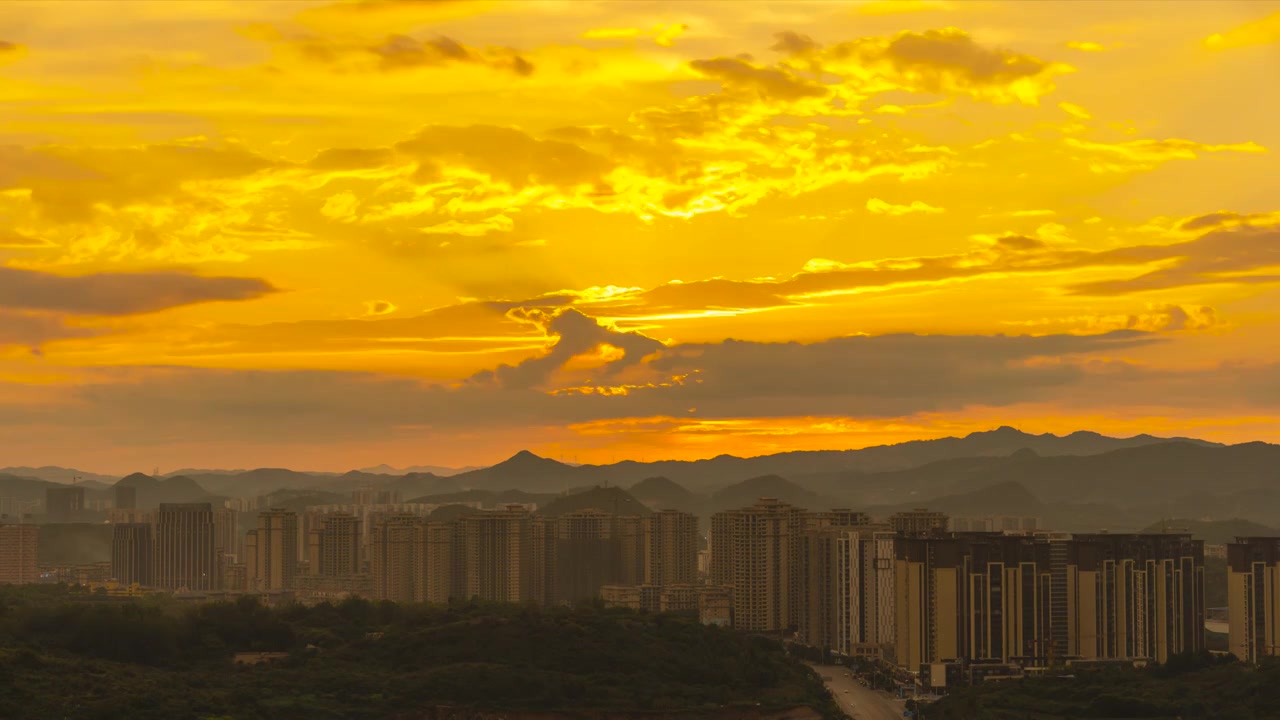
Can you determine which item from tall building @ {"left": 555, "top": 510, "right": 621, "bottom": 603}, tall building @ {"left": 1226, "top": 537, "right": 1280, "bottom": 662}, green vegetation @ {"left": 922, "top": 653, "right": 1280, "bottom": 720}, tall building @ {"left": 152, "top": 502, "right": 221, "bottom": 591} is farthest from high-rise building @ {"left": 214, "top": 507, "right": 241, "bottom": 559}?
green vegetation @ {"left": 922, "top": 653, "right": 1280, "bottom": 720}

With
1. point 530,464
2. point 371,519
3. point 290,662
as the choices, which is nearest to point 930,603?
point 290,662

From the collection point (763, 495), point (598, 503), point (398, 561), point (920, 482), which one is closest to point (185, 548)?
point (598, 503)

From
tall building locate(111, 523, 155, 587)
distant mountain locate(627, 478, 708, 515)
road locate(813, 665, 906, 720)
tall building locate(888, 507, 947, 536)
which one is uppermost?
tall building locate(888, 507, 947, 536)

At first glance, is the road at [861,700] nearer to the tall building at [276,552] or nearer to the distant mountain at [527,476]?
the tall building at [276,552]

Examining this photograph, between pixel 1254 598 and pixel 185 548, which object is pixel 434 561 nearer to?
pixel 185 548

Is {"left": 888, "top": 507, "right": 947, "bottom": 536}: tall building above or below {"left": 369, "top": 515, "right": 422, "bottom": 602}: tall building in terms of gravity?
above

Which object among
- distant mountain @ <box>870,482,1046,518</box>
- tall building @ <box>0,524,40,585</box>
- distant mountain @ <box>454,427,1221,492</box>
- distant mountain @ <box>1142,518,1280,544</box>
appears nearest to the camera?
tall building @ <box>0,524,40,585</box>

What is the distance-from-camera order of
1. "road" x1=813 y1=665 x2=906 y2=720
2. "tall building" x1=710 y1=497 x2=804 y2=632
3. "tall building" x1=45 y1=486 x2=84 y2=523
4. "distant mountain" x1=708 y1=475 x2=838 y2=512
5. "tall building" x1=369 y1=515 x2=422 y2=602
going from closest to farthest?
1. "road" x1=813 y1=665 x2=906 y2=720
2. "tall building" x1=710 y1=497 x2=804 y2=632
3. "tall building" x1=369 y1=515 x2=422 y2=602
4. "tall building" x1=45 y1=486 x2=84 y2=523
5. "distant mountain" x1=708 y1=475 x2=838 y2=512

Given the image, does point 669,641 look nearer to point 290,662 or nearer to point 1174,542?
point 290,662

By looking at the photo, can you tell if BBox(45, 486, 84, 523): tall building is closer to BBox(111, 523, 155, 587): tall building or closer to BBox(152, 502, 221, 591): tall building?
BBox(111, 523, 155, 587): tall building
